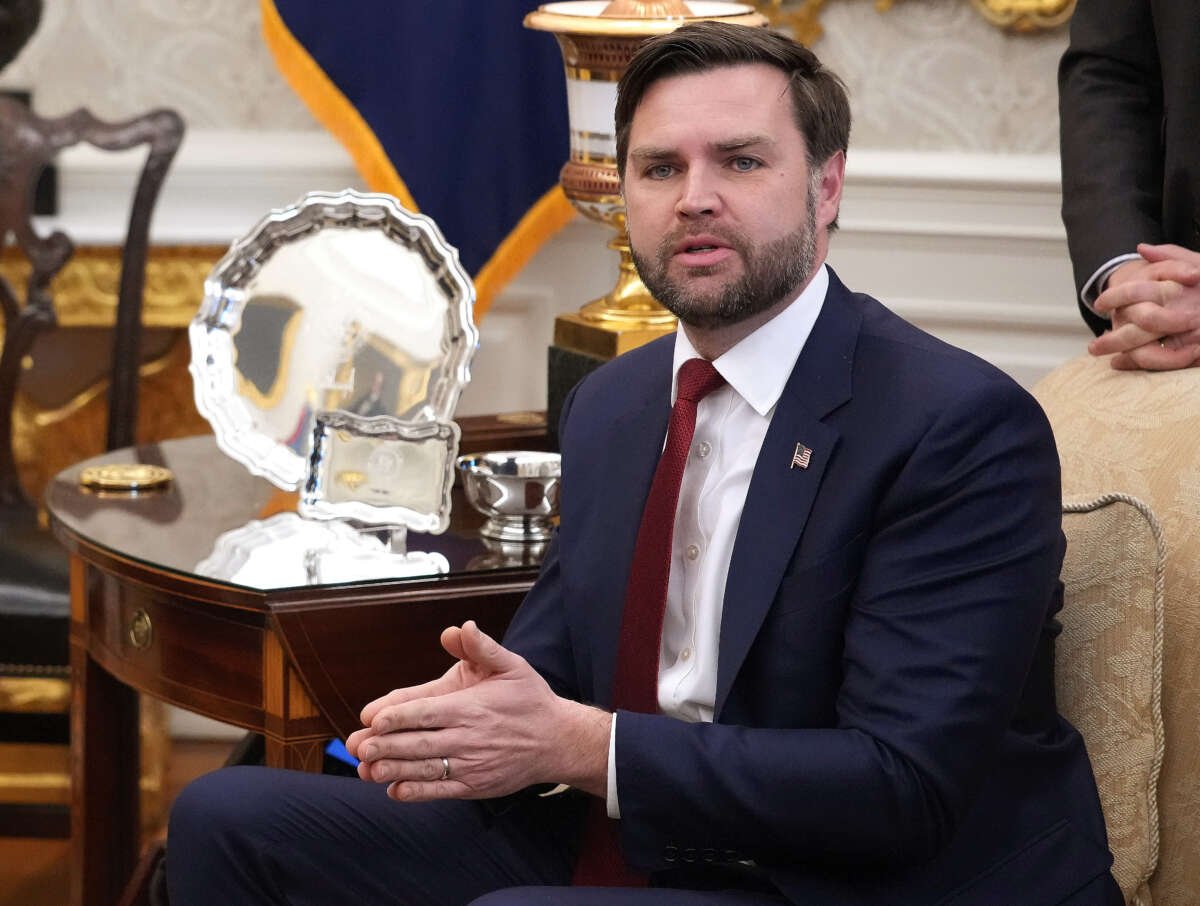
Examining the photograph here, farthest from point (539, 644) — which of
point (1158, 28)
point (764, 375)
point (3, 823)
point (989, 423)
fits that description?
point (3, 823)

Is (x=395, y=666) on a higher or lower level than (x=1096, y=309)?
lower

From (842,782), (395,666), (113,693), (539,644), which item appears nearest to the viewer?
(842,782)

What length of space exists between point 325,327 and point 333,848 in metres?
0.89

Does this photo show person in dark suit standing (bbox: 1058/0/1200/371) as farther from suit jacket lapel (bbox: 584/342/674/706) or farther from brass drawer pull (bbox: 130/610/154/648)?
brass drawer pull (bbox: 130/610/154/648)

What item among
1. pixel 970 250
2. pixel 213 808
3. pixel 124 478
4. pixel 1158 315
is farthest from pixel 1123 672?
pixel 970 250

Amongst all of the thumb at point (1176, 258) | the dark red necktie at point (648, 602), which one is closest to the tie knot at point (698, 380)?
the dark red necktie at point (648, 602)

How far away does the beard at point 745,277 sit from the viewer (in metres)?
1.75

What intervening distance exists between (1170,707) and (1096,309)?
1.73 feet

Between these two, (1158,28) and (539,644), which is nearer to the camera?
(539,644)

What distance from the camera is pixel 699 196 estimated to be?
174cm

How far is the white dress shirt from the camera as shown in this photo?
1754 millimetres

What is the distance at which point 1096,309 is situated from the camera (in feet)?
6.86

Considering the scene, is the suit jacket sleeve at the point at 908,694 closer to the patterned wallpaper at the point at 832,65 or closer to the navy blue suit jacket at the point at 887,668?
the navy blue suit jacket at the point at 887,668

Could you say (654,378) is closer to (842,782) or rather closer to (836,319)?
(836,319)
